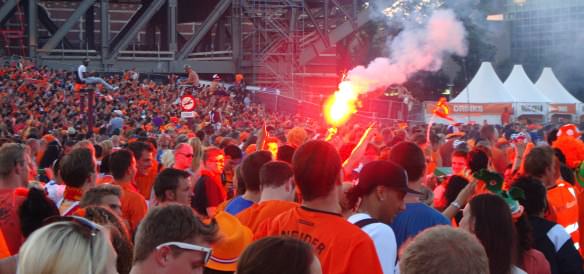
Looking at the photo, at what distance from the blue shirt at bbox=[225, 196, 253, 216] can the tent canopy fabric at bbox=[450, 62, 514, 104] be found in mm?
24911

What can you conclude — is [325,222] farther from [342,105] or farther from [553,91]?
[553,91]

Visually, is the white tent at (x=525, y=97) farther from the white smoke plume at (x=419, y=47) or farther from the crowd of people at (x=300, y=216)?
the crowd of people at (x=300, y=216)

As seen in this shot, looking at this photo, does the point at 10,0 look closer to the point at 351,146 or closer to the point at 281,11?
the point at 281,11

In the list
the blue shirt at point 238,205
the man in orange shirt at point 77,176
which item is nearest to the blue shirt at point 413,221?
the blue shirt at point 238,205

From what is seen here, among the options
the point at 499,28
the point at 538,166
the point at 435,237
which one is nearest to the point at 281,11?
the point at 499,28

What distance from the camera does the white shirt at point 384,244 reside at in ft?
13.9

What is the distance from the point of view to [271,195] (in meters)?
5.26

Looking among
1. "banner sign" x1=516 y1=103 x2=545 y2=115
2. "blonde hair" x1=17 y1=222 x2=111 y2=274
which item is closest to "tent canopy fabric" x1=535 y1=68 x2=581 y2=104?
"banner sign" x1=516 y1=103 x2=545 y2=115

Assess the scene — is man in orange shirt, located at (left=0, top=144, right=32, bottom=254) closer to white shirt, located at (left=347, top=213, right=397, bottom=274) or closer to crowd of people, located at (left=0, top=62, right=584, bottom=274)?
crowd of people, located at (left=0, top=62, right=584, bottom=274)

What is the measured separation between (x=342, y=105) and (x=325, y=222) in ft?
31.8

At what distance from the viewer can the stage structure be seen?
35.8 metres

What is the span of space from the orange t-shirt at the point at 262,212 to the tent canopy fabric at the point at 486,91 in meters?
25.5

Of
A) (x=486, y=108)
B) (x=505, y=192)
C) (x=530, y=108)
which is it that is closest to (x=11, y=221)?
(x=505, y=192)

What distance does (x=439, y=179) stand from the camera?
8766 millimetres
